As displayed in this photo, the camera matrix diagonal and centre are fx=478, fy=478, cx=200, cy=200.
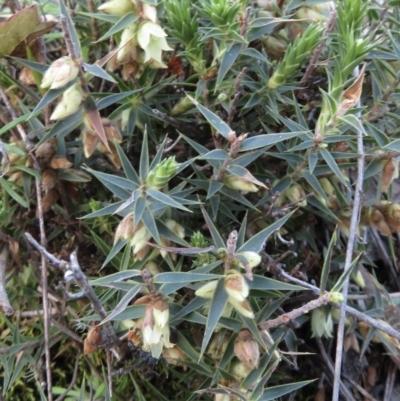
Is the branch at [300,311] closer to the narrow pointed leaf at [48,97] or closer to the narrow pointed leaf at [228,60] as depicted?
the narrow pointed leaf at [228,60]

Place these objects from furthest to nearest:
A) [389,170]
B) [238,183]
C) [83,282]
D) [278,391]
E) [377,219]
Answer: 1. [377,219]
2. [389,170]
3. [238,183]
4. [278,391]
5. [83,282]

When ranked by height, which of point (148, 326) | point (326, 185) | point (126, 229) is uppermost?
point (126, 229)

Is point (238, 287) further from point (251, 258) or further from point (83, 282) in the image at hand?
point (83, 282)

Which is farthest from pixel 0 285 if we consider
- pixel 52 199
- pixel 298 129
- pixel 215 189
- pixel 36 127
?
pixel 298 129

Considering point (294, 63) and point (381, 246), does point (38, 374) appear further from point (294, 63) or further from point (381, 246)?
point (381, 246)

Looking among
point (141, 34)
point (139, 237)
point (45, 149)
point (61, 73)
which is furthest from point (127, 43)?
point (139, 237)

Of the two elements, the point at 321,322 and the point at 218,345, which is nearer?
the point at 218,345

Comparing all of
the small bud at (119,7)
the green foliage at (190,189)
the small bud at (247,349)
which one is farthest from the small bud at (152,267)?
the small bud at (119,7)

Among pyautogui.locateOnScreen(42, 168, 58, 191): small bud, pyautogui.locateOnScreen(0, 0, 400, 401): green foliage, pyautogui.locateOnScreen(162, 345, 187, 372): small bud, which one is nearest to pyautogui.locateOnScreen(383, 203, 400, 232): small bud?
pyautogui.locateOnScreen(0, 0, 400, 401): green foliage
